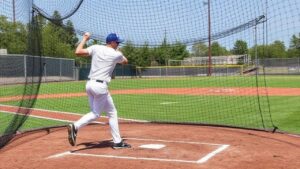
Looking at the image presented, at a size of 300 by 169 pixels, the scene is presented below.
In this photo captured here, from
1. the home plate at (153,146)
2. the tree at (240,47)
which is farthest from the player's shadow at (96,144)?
the tree at (240,47)

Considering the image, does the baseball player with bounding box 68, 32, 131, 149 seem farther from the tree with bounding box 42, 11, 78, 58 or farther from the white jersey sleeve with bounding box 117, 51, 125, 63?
the tree with bounding box 42, 11, 78, 58

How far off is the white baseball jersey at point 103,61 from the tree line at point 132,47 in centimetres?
338

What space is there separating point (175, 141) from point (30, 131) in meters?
3.64

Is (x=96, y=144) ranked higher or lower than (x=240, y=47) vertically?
lower

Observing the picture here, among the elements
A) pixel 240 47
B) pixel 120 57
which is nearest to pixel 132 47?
pixel 240 47

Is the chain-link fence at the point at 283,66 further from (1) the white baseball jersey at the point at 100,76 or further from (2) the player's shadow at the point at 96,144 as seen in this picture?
(1) the white baseball jersey at the point at 100,76

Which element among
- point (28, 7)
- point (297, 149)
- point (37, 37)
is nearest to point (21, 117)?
point (37, 37)

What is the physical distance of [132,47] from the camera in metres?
12.6

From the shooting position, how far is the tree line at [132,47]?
11.6 meters

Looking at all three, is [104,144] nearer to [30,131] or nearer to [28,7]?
[30,131]

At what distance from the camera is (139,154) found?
7.28m

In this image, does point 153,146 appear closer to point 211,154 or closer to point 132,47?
point 211,154

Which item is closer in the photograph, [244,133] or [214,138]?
[214,138]

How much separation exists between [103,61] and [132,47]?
5.15 m
